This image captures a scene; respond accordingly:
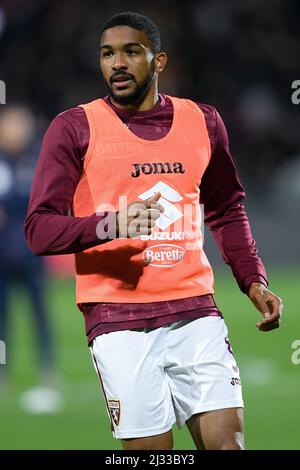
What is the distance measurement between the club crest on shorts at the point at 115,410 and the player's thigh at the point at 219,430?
0.93 feet

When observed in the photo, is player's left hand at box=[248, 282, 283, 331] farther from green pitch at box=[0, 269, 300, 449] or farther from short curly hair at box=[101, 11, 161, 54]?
green pitch at box=[0, 269, 300, 449]

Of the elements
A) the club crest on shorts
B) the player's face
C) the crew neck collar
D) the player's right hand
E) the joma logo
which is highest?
the player's face

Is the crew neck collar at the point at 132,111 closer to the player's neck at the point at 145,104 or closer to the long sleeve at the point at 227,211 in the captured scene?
the player's neck at the point at 145,104

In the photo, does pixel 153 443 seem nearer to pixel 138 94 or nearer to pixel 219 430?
pixel 219 430

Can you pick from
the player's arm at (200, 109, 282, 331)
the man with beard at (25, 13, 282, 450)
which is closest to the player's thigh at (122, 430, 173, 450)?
the man with beard at (25, 13, 282, 450)

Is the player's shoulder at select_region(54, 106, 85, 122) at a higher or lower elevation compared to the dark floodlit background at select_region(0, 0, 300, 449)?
lower

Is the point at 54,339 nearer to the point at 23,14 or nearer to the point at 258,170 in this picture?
the point at 258,170

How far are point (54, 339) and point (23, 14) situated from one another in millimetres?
9780

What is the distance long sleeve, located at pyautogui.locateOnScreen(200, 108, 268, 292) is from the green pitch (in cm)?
202

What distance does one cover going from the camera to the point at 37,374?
8.77 meters

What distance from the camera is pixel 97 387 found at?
8.31 m

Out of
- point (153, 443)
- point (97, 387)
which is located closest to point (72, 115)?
point (153, 443)

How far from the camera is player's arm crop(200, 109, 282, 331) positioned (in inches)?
171
